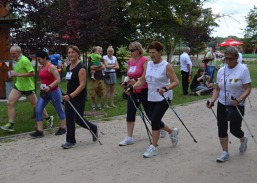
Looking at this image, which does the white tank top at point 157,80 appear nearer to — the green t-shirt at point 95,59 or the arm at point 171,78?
the arm at point 171,78

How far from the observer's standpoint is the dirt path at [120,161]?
509 centimetres

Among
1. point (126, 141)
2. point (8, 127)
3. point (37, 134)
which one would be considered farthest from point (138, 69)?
point (8, 127)

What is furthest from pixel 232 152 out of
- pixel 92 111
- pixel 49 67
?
pixel 92 111

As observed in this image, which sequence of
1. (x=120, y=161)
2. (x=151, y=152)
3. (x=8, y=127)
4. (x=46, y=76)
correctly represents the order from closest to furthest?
(x=120, y=161)
(x=151, y=152)
(x=46, y=76)
(x=8, y=127)

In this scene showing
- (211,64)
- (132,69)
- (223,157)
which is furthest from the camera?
(211,64)

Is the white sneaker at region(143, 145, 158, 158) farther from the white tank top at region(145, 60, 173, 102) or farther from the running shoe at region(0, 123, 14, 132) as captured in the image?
the running shoe at region(0, 123, 14, 132)

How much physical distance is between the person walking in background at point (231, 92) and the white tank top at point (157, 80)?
2.74 ft

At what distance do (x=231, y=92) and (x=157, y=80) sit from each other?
1151 mm

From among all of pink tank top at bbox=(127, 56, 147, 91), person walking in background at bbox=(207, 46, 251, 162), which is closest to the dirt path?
person walking in background at bbox=(207, 46, 251, 162)

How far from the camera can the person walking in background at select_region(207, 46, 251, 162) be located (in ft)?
18.0

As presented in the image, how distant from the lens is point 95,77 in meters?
10.4

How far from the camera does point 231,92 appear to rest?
18.3 feet

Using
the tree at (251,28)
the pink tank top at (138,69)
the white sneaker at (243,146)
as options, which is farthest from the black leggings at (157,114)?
the tree at (251,28)

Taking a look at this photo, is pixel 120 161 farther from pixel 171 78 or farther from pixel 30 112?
pixel 30 112
